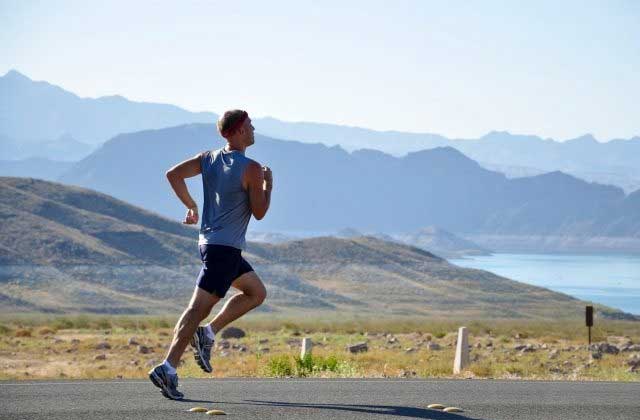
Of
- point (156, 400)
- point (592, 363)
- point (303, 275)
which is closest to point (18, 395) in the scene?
point (156, 400)

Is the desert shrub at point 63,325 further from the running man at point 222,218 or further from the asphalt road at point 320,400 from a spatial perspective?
the running man at point 222,218

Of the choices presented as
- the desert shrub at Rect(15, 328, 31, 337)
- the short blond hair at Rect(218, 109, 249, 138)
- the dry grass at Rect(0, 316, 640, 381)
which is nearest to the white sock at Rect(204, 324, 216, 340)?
the short blond hair at Rect(218, 109, 249, 138)

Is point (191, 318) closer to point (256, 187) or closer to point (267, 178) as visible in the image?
point (256, 187)

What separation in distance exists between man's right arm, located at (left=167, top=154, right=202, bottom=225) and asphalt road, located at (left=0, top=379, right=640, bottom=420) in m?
1.39

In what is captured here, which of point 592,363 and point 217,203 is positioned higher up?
point 217,203

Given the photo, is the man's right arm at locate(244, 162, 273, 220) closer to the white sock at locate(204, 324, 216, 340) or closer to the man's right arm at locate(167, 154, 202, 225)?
the man's right arm at locate(167, 154, 202, 225)

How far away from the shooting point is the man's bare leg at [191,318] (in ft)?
28.7

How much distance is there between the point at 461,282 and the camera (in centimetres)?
11575

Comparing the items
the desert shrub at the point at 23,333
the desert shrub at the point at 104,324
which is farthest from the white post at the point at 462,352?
the desert shrub at the point at 104,324

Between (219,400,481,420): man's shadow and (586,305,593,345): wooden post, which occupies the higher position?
(586,305,593,345): wooden post

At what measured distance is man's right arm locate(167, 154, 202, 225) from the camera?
905 cm

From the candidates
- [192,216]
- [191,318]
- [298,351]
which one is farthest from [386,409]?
[298,351]

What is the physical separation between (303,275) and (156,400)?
10082 centimetres

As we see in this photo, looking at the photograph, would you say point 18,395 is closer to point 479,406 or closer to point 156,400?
point 156,400
